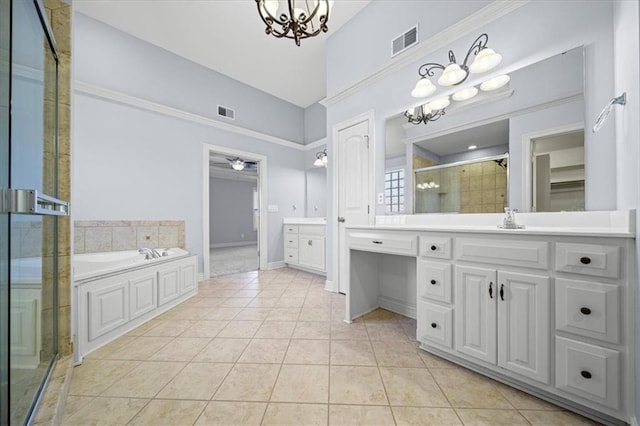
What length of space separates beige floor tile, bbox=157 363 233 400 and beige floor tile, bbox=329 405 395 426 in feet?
2.16

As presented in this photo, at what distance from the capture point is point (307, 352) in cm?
165

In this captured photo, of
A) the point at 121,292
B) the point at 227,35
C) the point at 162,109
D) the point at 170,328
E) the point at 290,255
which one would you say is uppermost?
the point at 227,35

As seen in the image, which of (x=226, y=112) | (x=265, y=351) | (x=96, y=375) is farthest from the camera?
(x=226, y=112)

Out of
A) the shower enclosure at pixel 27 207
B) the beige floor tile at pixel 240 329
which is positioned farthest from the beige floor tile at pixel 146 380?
the beige floor tile at pixel 240 329

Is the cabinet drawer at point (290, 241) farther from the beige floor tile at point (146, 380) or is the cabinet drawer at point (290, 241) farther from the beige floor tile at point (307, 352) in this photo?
the beige floor tile at point (146, 380)

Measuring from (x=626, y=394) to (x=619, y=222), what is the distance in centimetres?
78

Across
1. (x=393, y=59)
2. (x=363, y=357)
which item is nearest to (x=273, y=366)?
(x=363, y=357)

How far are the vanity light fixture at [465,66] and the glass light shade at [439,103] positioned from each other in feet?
0.30

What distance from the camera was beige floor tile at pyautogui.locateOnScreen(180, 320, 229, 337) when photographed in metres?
1.91

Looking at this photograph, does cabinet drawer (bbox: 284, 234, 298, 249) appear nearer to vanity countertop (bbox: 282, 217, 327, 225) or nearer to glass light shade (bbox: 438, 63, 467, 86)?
vanity countertop (bbox: 282, 217, 327, 225)

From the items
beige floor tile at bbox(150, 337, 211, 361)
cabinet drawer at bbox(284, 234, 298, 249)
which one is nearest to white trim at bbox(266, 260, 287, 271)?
cabinet drawer at bbox(284, 234, 298, 249)

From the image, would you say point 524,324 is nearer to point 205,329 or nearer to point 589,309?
point 589,309

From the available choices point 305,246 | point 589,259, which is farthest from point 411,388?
point 305,246

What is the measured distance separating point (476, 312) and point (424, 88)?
1.85 meters
